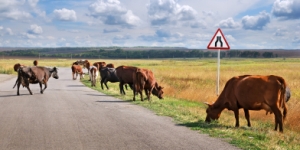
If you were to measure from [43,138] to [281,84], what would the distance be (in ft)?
19.5

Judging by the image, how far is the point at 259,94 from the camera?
9.85 metres

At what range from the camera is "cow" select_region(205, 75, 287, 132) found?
9.62m

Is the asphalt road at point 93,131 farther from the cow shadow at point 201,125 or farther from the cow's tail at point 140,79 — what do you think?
the cow's tail at point 140,79

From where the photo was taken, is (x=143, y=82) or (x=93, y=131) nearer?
(x=93, y=131)

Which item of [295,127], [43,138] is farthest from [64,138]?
[295,127]

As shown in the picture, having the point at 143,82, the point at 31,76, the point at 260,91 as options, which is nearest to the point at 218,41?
the point at 143,82

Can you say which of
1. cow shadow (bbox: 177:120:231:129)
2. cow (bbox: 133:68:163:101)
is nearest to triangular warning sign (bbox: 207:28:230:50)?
cow (bbox: 133:68:163:101)

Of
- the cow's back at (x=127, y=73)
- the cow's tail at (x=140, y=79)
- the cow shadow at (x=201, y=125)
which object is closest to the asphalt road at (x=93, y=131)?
the cow shadow at (x=201, y=125)

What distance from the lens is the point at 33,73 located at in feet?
66.3

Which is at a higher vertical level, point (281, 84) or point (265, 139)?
point (281, 84)

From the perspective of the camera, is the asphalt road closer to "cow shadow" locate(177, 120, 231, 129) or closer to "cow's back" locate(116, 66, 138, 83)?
A: "cow shadow" locate(177, 120, 231, 129)

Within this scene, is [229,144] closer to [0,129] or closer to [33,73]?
[0,129]

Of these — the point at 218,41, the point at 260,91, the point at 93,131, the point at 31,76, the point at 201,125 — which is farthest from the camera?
the point at 31,76

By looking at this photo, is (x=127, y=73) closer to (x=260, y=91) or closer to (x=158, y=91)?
(x=158, y=91)
